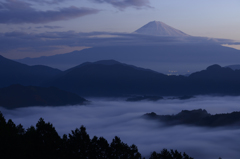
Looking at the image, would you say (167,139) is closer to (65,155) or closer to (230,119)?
(230,119)

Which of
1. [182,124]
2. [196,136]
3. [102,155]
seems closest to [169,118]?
[182,124]

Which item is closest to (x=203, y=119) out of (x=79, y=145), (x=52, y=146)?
(x=79, y=145)

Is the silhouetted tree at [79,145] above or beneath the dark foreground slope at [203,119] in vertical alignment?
above

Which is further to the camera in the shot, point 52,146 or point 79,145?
point 79,145

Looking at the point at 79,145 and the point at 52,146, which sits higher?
the point at 52,146

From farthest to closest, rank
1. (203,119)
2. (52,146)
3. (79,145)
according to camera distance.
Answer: (203,119)
(79,145)
(52,146)

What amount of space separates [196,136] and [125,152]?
414 feet

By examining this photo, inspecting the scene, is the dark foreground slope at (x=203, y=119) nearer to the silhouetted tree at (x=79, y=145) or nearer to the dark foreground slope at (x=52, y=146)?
the dark foreground slope at (x=52, y=146)

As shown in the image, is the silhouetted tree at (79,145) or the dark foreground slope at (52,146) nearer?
the dark foreground slope at (52,146)

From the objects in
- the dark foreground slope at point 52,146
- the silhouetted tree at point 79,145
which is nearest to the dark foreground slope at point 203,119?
the dark foreground slope at point 52,146

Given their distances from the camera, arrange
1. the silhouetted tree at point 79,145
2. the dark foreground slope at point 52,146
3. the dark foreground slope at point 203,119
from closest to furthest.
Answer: the dark foreground slope at point 52,146
the silhouetted tree at point 79,145
the dark foreground slope at point 203,119

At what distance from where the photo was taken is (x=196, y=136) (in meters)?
158

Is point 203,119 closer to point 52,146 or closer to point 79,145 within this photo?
point 79,145

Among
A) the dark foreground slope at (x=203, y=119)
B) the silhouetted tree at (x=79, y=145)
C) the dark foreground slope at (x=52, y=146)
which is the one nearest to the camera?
the dark foreground slope at (x=52, y=146)
